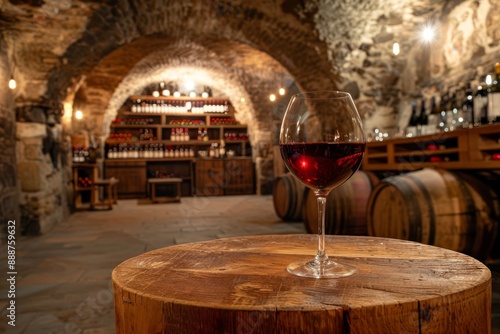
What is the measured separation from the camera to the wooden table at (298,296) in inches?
19.9

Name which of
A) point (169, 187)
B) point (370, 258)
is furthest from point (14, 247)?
point (169, 187)

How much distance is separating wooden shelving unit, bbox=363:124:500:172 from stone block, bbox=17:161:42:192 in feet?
12.0

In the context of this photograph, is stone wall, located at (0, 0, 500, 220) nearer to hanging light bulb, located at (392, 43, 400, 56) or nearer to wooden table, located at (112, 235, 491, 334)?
hanging light bulb, located at (392, 43, 400, 56)

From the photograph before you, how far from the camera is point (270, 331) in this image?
50 cm

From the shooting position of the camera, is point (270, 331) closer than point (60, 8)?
Yes

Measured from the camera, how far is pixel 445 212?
2.48 meters

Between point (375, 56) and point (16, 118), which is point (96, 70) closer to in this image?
point (16, 118)

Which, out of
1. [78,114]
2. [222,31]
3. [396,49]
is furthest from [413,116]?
[78,114]

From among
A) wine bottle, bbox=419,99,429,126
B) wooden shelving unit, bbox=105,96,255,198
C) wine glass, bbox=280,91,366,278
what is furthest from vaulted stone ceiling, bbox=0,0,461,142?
wooden shelving unit, bbox=105,96,255,198

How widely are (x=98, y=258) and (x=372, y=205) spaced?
7.28ft

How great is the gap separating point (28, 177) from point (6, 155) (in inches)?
17.1

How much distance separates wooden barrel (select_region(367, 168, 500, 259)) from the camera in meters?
2.46

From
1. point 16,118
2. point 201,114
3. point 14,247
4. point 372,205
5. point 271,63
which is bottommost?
point 14,247

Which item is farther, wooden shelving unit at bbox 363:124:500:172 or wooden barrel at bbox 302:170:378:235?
wooden barrel at bbox 302:170:378:235
